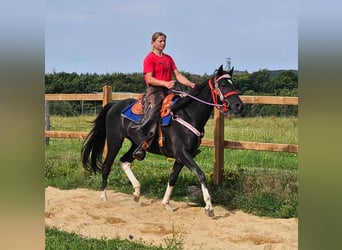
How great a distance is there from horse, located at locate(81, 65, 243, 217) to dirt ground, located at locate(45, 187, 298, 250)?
0.84ft

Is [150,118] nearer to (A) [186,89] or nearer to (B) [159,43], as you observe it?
(B) [159,43]

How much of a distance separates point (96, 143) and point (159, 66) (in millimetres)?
2072

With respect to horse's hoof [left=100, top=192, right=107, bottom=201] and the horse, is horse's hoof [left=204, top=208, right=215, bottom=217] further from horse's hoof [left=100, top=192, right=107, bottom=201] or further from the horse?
horse's hoof [left=100, top=192, right=107, bottom=201]

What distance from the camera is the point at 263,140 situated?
8.79 meters

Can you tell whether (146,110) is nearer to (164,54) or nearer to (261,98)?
(164,54)

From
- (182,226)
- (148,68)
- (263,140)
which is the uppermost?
(148,68)

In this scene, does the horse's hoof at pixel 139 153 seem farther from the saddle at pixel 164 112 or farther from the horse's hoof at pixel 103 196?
the horse's hoof at pixel 103 196

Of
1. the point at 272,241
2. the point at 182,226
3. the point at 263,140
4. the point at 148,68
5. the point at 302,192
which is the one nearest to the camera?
the point at 302,192

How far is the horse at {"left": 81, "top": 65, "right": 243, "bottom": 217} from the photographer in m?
5.64

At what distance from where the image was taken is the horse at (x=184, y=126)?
5.64 m
